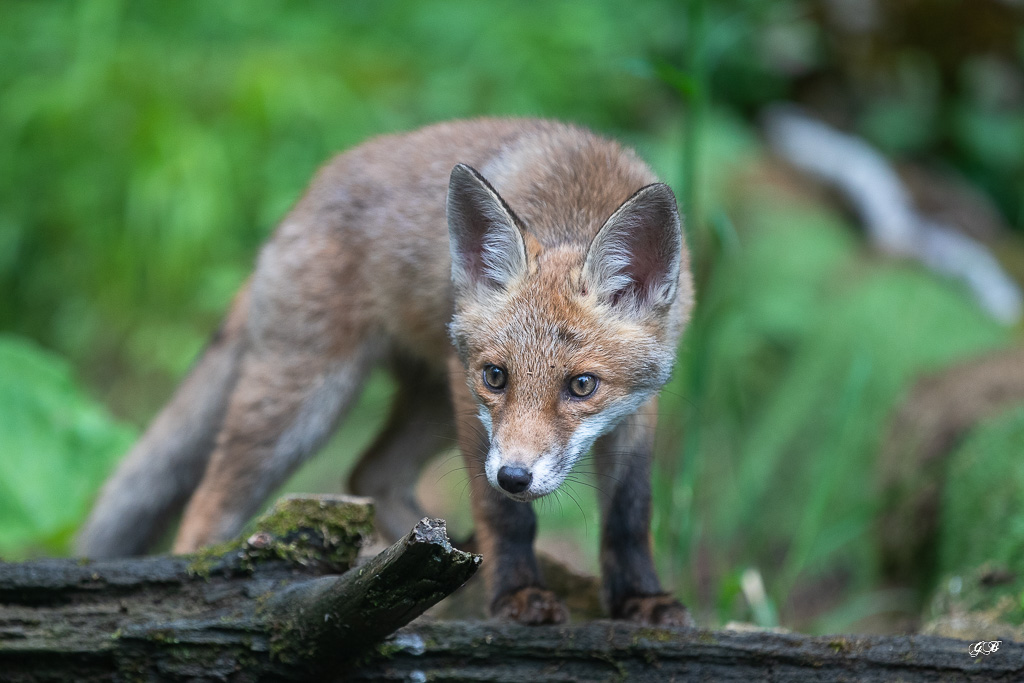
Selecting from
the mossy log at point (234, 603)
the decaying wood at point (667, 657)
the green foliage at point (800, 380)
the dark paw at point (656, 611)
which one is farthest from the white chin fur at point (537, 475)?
the green foliage at point (800, 380)

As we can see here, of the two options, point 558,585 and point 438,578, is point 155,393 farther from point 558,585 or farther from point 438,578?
point 438,578

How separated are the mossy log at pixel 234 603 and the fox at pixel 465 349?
1.42 feet

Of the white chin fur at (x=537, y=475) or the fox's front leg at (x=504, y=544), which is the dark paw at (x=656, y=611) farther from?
the white chin fur at (x=537, y=475)

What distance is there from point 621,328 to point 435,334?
3.62 ft

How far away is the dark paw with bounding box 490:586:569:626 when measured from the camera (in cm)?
292

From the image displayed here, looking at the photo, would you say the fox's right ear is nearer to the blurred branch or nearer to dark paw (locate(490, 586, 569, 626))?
dark paw (locate(490, 586, 569, 626))

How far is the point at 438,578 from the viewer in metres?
2.24

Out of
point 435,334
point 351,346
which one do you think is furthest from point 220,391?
point 435,334

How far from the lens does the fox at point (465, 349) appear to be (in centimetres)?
281

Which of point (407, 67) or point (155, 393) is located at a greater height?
point (407, 67)

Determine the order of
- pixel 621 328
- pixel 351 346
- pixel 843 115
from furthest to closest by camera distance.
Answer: pixel 843 115 → pixel 351 346 → pixel 621 328

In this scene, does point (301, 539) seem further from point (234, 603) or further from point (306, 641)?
point (306, 641)

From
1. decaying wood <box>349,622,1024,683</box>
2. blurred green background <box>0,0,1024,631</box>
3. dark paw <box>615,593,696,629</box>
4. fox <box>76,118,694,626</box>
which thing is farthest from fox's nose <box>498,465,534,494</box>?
blurred green background <box>0,0,1024,631</box>

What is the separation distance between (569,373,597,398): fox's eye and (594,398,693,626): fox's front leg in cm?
47
